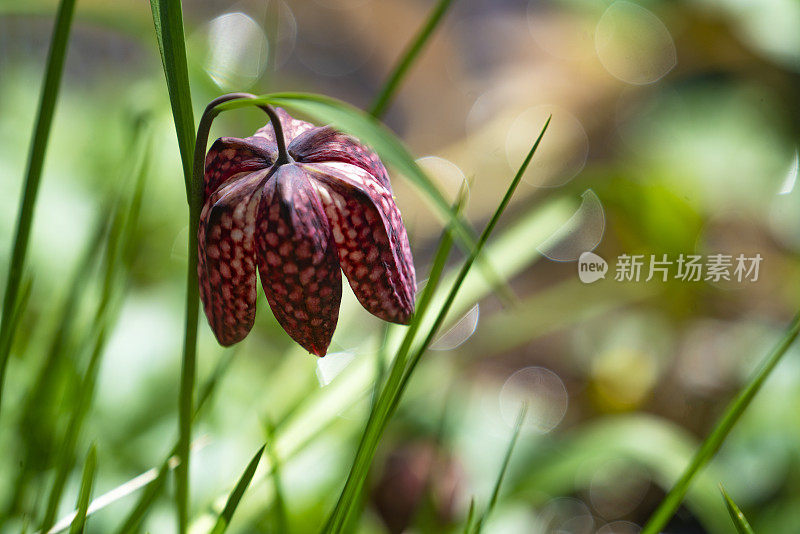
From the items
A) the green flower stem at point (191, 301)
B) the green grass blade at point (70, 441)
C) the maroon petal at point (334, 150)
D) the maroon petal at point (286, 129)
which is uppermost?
the maroon petal at point (286, 129)

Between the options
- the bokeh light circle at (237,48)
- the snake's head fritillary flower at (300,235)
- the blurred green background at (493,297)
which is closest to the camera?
the snake's head fritillary flower at (300,235)

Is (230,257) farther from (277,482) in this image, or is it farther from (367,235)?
(277,482)

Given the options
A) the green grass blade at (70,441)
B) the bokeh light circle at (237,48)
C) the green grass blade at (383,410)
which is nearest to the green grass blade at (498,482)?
the green grass blade at (383,410)

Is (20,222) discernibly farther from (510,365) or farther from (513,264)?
(510,365)

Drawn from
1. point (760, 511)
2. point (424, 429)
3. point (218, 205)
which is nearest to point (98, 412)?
point (424, 429)

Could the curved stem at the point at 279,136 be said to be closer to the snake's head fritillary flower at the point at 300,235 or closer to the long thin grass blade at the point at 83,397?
the snake's head fritillary flower at the point at 300,235

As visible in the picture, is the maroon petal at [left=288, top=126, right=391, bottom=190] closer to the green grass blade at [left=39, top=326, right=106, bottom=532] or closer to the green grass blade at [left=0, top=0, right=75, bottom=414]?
the green grass blade at [left=0, top=0, right=75, bottom=414]
